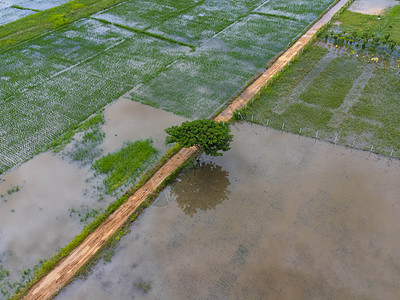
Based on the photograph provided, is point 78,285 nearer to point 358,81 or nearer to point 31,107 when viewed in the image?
point 31,107

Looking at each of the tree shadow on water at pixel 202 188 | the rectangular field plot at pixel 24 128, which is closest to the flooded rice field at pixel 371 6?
the tree shadow on water at pixel 202 188

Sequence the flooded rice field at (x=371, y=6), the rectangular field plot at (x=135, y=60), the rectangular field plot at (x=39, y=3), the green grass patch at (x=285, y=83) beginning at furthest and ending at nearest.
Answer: the rectangular field plot at (x=39, y=3) → the flooded rice field at (x=371, y=6) → the rectangular field plot at (x=135, y=60) → the green grass patch at (x=285, y=83)

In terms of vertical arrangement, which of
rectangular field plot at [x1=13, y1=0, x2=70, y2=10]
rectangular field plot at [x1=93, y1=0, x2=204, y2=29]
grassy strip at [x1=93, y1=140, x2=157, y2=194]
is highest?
rectangular field plot at [x1=13, y1=0, x2=70, y2=10]

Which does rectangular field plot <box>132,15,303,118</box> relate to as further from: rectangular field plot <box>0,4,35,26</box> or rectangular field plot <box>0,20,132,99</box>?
rectangular field plot <box>0,4,35,26</box>

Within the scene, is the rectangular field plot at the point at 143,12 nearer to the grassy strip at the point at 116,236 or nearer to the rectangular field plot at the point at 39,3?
the rectangular field plot at the point at 39,3

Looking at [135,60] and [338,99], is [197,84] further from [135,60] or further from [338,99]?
[338,99]

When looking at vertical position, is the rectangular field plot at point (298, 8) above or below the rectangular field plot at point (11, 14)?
below

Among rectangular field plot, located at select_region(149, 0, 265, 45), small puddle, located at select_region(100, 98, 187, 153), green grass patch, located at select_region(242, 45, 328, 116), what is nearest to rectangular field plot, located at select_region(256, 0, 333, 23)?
rectangular field plot, located at select_region(149, 0, 265, 45)
